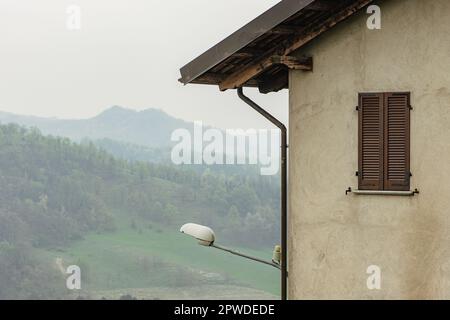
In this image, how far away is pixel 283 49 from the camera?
1223 cm

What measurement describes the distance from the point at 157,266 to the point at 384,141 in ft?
510

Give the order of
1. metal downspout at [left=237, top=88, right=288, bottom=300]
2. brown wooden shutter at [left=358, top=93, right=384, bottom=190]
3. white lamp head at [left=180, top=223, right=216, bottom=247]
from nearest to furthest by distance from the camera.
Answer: brown wooden shutter at [left=358, top=93, right=384, bottom=190] < metal downspout at [left=237, top=88, right=288, bottom=300] < white lamp head at [left=180, top=223, right=216, bottom=247]

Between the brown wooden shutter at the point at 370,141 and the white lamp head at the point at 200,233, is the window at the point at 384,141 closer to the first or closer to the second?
the brown wooden shutter at the point at 370,141

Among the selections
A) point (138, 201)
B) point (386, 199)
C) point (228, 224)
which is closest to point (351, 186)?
point (386, 199)

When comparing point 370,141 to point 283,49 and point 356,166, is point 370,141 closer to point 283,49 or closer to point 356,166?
point 356,166

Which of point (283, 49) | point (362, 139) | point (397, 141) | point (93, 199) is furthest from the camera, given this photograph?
point (93, 199)

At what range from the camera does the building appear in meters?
11.4

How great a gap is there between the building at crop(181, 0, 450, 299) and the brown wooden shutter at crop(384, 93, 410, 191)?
11mm
